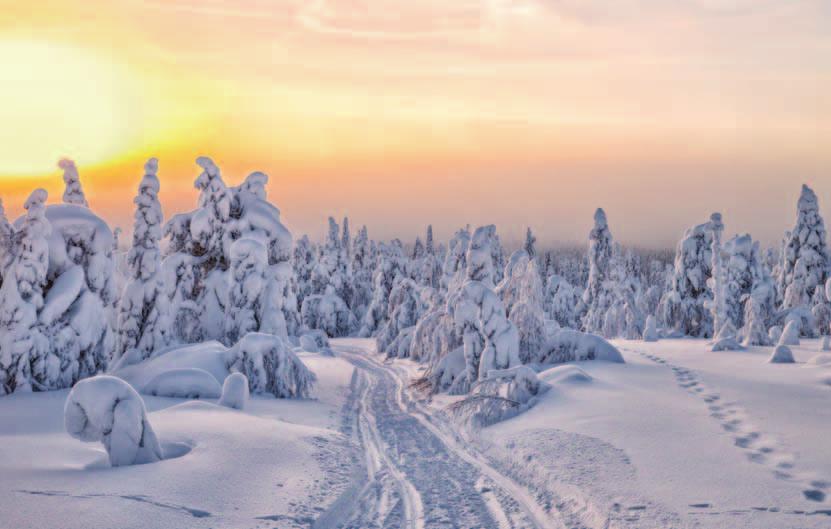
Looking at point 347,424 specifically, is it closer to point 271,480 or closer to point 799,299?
point 271,480

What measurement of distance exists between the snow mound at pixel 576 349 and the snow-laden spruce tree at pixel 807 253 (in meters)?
29.3

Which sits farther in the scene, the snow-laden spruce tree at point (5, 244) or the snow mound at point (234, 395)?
the snow-laden spruce tree at point (5, 244)

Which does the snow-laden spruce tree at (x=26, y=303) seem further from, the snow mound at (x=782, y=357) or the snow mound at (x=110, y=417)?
the snow mound at (x=782, y=357)

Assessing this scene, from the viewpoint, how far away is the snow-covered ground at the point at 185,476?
23.1 ft

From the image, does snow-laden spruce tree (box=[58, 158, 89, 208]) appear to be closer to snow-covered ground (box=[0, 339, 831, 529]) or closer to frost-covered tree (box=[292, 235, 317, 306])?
snow-covered ground (box=[0, 339, 831, 529])

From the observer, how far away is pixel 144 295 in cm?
2614

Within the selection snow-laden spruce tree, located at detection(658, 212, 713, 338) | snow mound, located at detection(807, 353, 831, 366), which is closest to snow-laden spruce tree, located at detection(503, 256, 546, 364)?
snow mound, located at detection(807, 353, 831, 366)

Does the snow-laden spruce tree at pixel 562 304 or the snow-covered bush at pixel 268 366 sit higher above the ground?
the snow-covered bush at pixel 268 366

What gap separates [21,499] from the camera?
7.07 meters

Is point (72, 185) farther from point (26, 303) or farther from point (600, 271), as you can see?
point (600, 271)

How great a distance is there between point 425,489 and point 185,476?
3.67m

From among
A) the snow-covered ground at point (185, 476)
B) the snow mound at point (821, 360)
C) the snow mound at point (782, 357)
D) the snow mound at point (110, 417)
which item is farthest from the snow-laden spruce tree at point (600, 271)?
the snow mound at point (110, 417)

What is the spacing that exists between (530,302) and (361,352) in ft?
75.2

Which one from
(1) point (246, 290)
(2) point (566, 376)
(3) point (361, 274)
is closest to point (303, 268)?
(3) point (361, 274)
